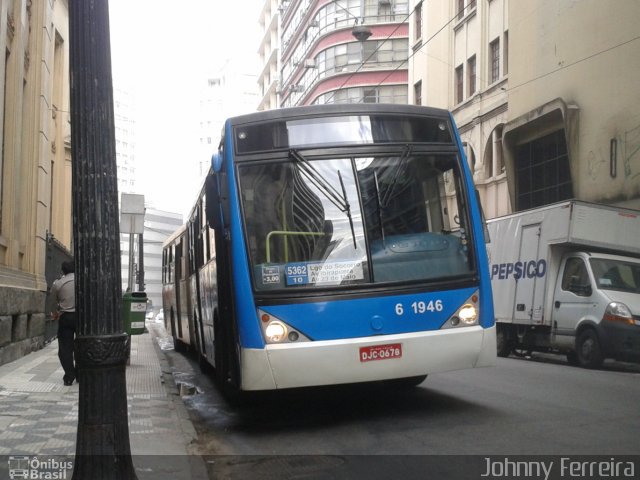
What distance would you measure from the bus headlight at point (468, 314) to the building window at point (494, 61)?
20.3m

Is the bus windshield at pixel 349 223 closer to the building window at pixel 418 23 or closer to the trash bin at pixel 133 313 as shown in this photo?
the trash bin at pixel 133 313

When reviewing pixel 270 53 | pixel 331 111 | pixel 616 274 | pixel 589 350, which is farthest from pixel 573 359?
pixel 270 53

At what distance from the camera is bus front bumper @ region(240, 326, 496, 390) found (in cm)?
691

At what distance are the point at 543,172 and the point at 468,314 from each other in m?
17.3

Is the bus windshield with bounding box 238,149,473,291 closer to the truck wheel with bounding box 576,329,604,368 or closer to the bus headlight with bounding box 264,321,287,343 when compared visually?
the bus headlight with bounding box 264,321,287,343

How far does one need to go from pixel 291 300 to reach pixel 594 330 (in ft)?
26.4

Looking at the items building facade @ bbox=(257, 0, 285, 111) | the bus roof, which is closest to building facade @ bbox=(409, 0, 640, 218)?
the bus roof

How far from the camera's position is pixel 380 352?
7.08 meters

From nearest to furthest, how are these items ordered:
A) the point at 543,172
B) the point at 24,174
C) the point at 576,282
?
the point at 576,282 → the point at 24,174 → the point at 543,172

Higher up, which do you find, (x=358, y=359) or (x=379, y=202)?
(x=379, y=202)

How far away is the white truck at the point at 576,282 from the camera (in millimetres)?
12914

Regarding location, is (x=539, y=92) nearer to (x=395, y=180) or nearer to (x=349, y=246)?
(x=395, y=180)

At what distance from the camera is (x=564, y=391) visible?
9.21 metres

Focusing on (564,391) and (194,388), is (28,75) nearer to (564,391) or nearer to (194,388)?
(194,388)
